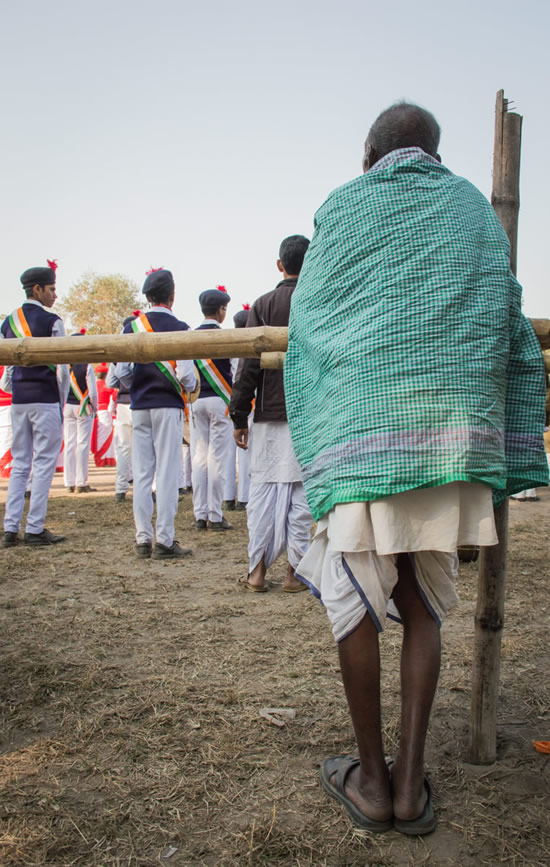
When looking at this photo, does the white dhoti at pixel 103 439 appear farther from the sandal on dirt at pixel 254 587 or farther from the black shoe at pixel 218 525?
the sandal on dirt at pixel 254 587

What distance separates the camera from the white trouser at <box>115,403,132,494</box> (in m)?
9.53

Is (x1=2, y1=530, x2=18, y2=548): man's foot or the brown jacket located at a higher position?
the brown jacket

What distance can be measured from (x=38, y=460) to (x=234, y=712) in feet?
Result: 15.0

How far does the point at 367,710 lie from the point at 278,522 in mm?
2823

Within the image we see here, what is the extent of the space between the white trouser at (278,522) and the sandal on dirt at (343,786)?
250cm

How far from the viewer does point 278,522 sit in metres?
4.76

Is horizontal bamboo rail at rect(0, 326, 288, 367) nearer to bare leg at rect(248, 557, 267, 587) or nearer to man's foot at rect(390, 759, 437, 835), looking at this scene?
man's foot at rect(390, 759, 437, 835)

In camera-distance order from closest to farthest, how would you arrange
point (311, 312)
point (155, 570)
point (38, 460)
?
point (311, 312), point (155, 570), point (38, 460)

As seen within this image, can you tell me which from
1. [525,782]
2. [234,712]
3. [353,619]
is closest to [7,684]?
[234,712]

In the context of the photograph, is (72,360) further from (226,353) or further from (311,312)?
(311,312)

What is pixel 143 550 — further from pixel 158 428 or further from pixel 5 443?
pixel 5 443

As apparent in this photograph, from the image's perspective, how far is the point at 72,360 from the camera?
2.98m

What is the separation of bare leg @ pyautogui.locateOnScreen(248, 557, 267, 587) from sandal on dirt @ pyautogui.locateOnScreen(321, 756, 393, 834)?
2521mm

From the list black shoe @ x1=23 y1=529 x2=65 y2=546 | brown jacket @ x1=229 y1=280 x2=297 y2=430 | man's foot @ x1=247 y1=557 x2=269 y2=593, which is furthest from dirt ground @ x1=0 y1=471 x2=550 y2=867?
black shoe @ x1=23 y1=529 x2=65 y2=546
